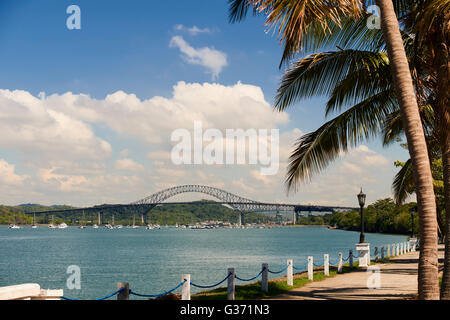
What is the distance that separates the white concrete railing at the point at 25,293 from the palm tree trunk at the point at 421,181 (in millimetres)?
6277

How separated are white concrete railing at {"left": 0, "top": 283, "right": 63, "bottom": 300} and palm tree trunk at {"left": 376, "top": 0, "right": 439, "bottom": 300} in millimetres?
6277

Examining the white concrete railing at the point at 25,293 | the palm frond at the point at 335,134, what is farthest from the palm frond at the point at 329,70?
the white concrete railing at the point at 25,293

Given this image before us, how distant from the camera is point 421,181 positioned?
8.30 m

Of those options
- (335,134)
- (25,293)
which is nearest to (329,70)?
(335,134)

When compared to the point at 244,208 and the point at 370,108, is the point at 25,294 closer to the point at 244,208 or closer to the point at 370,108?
the point at 370,108

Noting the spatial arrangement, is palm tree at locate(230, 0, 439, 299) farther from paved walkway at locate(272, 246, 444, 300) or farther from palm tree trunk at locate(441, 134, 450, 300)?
paved walkway at locate(272, 246, 444, 300)

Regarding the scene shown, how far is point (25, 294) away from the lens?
19.7 ft

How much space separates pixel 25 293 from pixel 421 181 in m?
6.77

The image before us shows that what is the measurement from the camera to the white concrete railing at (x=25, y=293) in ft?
18.7

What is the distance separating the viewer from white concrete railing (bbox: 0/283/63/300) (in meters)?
5.71

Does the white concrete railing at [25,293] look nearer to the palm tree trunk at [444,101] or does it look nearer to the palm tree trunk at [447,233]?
the palm tree trunk at [447,233]

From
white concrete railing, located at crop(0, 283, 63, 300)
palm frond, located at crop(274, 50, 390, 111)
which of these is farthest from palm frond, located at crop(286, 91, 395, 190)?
white concrete railing, located at crop(0, 283, 63, 300)

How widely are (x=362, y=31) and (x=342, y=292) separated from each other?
804 cm
